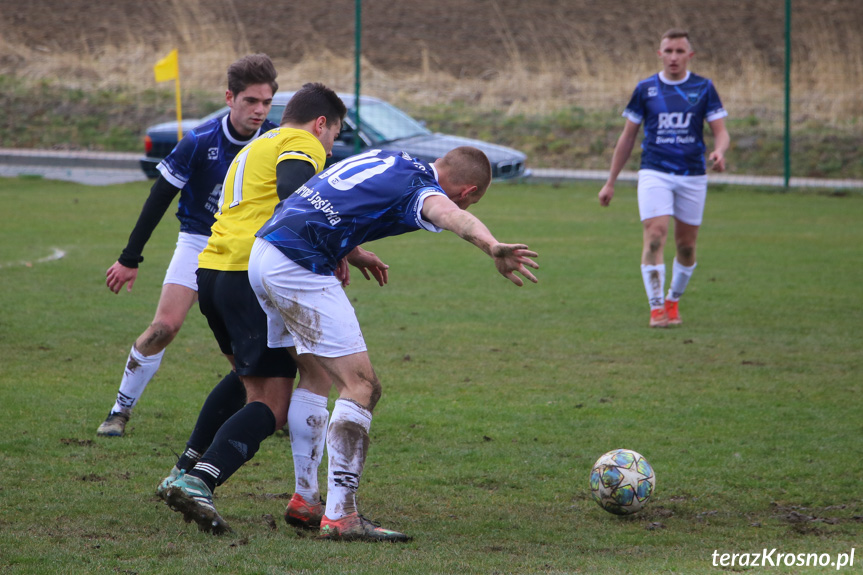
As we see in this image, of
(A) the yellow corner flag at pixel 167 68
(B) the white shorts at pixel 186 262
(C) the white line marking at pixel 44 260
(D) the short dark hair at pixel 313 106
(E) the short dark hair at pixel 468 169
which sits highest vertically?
(A) the yellow corner flag at pixel 167 68

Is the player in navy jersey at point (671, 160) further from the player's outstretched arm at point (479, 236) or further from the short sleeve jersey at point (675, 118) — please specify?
the player's outstretched arm at point (479, 236)

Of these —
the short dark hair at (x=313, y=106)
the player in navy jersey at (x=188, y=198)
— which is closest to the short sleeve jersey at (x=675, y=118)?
the player in navy jersey at (x=188, y=198)

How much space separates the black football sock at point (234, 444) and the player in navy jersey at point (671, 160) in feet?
16.3

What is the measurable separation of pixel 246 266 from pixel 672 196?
5.16 meters

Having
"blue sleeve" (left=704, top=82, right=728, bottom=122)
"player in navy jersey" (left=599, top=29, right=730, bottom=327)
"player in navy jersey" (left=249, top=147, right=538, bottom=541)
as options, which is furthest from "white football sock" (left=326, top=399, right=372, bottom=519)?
"blue sleeve" (left=704, top=82, right=728, bottom=122)

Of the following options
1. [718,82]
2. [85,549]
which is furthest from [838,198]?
[85,549]

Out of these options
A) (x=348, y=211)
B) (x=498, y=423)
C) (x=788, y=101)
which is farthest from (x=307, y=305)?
(x=788, y=101)

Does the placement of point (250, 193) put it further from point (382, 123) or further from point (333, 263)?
point (382, 123)

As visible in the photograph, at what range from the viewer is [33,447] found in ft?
16.2

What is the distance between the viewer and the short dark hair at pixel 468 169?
3.87 meters

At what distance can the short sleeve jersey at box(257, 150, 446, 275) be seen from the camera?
12.3 feet

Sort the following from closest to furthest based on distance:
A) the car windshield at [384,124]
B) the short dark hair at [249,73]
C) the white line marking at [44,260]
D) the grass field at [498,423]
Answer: the grass field at [498,423], the short dark hair at [249,73], the white line marking at [44,260], the car windshield at [384,124]

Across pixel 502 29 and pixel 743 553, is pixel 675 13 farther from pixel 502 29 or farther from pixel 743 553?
pixel 743 553

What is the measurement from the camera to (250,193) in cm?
421
